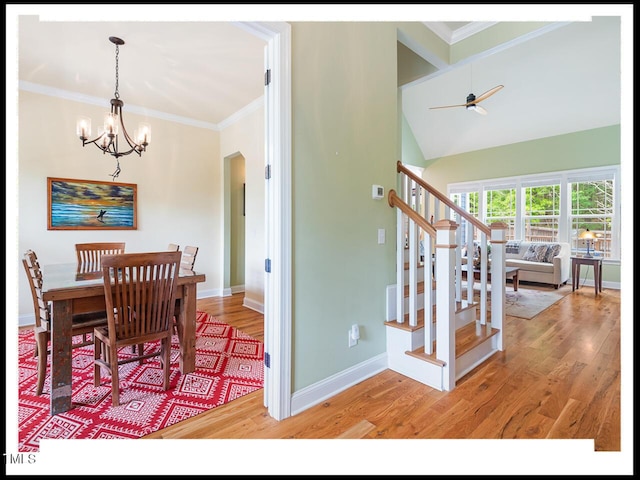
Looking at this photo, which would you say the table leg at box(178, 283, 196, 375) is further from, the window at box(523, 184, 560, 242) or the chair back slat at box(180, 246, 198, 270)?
the window at box(523, 184, 560, 242)

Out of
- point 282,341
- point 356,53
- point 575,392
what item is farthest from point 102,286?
point 575,392

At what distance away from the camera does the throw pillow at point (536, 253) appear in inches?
225

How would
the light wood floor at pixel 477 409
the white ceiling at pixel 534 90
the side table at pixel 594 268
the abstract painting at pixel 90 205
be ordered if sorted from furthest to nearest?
the side table at pixel 594 268
the white ceiling at pixel 534 90
the abstract painting at pixel 90 205
the light wood floor at pixel 477 409

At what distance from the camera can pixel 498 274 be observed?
2.57 meters

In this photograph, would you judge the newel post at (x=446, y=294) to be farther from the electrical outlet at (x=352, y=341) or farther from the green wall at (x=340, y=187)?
the electrical outlet at (x=352, y=341)

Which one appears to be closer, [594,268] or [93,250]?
[93,250]

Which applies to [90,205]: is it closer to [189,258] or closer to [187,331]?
[189,258]

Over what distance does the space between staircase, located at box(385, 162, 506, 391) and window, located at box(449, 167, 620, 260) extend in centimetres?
458

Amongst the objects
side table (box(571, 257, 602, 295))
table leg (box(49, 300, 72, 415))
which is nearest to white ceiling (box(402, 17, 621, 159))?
side table (box(571, 257, 602, 295))

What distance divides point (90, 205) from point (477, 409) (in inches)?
180

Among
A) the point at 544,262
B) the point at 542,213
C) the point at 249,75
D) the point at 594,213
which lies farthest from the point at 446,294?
the point at 542,213

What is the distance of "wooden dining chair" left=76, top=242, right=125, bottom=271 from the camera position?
299 cm

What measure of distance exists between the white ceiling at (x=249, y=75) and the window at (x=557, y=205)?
91 cm

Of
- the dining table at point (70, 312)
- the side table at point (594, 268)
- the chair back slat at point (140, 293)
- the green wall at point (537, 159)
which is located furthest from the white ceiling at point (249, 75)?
the side table at point (594, 268)
